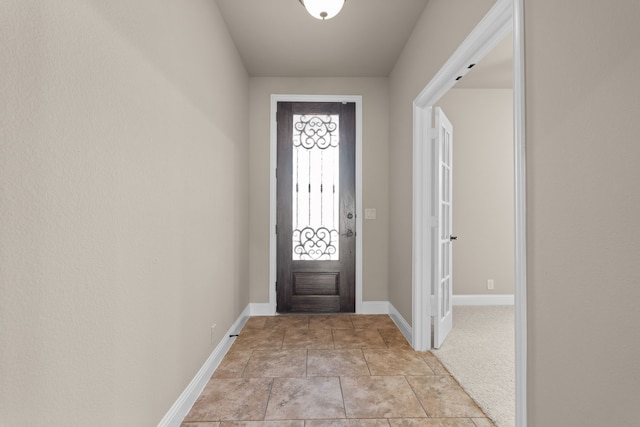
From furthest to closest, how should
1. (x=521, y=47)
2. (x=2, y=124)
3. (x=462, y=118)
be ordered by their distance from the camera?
(x=462, y=118)
(x=521, y=47)
(x=2, y=124)

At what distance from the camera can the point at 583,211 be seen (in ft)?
3.63

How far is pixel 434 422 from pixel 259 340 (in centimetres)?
169

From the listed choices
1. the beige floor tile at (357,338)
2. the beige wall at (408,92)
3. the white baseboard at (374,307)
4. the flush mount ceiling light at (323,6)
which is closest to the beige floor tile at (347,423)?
the beige floor tile at (357,338)

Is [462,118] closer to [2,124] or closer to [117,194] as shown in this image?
[117,194]

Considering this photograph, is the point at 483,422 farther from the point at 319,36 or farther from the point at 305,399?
the point at 319,36

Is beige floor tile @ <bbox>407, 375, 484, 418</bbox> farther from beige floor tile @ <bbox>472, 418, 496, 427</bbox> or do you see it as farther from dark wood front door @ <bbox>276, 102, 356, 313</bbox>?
dark wood front door @ <bbox>276, 102, 356, 313</bbox>

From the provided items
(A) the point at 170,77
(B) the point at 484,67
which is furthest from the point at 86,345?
(B) the point at 484,67

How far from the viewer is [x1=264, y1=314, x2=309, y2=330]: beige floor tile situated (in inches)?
135


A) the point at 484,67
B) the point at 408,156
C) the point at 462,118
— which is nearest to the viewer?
the point at 408,156

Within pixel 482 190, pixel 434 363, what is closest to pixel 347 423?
pixel 434 363

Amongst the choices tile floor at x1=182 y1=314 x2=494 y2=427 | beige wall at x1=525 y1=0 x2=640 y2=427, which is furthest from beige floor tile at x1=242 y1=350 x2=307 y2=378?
beige wall at x1=525 y1=0 x2=640 y2=427

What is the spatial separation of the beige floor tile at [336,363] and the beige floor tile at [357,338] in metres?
0.14

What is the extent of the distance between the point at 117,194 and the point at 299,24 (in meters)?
2.26

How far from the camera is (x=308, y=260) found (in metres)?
3.89
